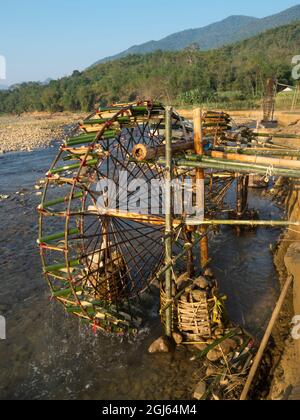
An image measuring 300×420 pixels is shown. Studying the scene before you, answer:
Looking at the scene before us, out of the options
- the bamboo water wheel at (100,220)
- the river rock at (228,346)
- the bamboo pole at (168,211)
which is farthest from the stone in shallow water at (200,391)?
the bamboo water wheel at (100,220)

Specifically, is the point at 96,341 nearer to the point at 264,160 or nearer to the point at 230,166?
the point at 230,166

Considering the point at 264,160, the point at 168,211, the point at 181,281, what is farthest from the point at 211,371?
the point at 264,160

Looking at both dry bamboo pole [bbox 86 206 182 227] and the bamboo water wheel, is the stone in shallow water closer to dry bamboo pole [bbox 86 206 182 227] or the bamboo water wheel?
the bamboo water wheel

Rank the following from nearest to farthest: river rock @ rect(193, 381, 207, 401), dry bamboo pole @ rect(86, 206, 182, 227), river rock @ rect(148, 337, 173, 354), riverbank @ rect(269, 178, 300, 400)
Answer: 1. riverbank @ rect(269, 178, 300, 400)
2. river rock @ rect(193, 381, 207, 401)
3. river rock @ rect(148, 337, 173, 354)
4. dry bamboo pole @ rect(86, 206, 182, 227)

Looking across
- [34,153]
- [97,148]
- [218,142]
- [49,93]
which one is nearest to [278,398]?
[97,148]

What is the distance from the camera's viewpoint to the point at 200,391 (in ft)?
20.9

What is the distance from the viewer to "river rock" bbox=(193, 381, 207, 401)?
6.30 m

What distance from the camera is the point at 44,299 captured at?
33.7 ft

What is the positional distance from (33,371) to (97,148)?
5083 millimetres

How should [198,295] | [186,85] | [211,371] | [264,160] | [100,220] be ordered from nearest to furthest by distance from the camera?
[211,371]
[264,160]
[198,295]
[100,220]
[186,85]

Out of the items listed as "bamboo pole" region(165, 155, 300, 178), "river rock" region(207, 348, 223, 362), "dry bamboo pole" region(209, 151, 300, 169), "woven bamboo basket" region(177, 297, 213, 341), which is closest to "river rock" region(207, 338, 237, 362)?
"river rock" region(207, 348, 223, 362)

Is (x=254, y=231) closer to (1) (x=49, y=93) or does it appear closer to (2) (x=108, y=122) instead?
(2) (x=108, y=122)

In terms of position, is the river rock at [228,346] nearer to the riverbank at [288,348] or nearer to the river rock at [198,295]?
the riverbank at [288,348]

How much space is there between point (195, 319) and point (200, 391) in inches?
57.2
